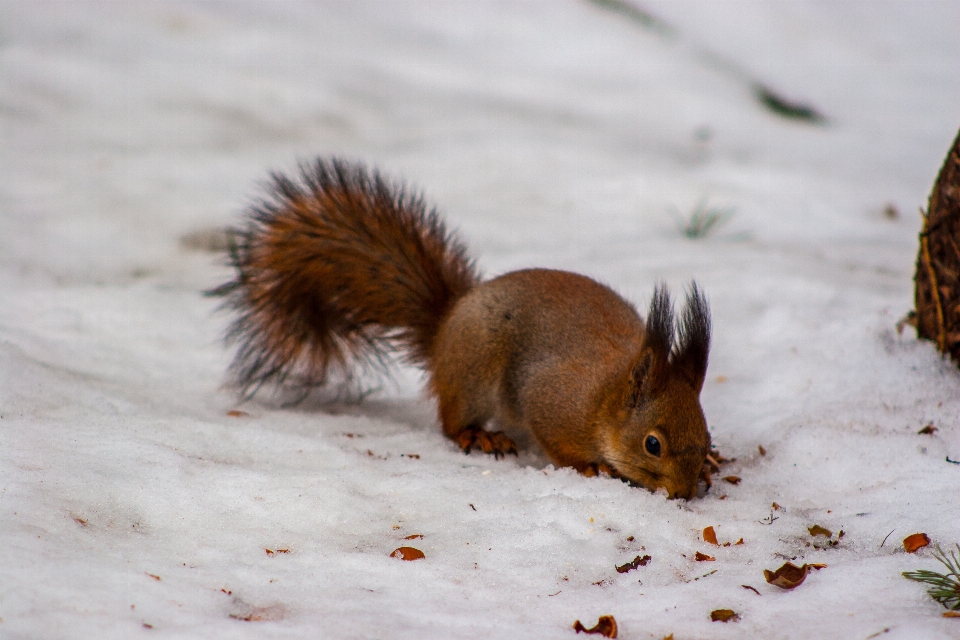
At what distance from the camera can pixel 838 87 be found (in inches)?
250

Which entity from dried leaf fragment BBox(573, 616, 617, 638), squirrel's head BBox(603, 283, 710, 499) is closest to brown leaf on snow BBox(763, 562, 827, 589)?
dried leaf fragment BBox(573, 616, 617, 638)

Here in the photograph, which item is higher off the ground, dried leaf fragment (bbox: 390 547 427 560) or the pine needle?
the pine needle

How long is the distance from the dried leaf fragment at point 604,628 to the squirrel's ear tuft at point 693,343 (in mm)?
899

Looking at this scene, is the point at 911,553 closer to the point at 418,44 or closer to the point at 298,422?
the point at 298,422

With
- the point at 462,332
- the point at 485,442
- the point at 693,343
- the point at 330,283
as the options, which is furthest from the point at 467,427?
the point at 693,343

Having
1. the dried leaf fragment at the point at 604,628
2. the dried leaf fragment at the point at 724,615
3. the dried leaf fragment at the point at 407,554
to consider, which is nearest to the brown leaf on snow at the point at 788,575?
the dried leaf fragment at the point at 724,615

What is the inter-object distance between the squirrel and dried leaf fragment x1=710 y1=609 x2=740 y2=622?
65 centimetres

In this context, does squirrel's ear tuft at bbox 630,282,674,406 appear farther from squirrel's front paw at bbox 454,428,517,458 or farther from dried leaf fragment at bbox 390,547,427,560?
dried leaf fragment at bbox 390,547,427,560

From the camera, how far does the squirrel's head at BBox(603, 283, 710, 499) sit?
7.13ft

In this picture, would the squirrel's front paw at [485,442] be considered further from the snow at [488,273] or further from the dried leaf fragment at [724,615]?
the dried leaf fragment at [724,615]

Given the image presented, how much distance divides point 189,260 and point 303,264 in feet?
4.91

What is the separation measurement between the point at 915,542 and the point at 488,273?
7.87ft

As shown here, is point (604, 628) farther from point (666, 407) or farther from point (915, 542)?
point (666, 407)

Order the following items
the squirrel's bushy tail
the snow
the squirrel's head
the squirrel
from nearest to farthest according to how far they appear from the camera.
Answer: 1. the snow
2. the squirrel's head
3. the squirrel
4. the squirrel's bushy tail
